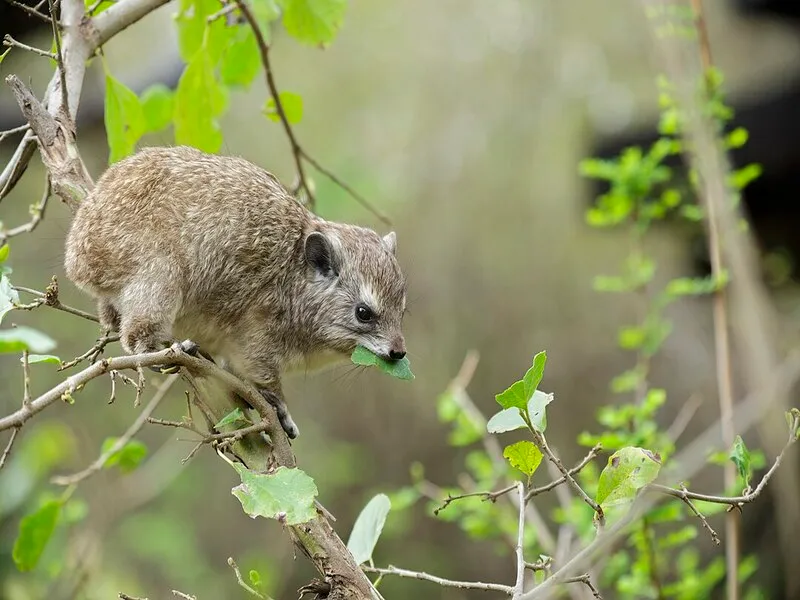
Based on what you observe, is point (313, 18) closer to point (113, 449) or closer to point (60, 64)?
point (60, 64)

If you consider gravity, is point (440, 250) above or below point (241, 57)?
below

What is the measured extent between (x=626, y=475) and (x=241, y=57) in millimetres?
1283

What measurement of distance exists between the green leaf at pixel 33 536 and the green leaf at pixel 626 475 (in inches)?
40.1

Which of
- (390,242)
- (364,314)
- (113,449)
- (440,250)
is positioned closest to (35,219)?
(113,449)

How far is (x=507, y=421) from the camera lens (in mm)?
1224

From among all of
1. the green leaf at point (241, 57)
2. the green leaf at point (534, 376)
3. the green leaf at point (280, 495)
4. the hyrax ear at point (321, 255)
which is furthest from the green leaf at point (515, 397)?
the green leaf at point (241, 57)

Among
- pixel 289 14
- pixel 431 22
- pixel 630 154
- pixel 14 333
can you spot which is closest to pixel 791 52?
pixel 431 22

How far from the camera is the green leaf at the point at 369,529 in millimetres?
1457

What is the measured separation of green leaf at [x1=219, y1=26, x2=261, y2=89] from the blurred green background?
3761 mm

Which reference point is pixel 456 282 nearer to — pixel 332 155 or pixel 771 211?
pixel 332 155

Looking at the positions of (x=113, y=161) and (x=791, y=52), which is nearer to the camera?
(x=113, y=161)

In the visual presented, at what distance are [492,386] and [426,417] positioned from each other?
1.76ft

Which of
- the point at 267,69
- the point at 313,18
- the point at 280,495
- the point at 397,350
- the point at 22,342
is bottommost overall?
the point at 397,350

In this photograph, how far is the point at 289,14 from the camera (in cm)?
191
